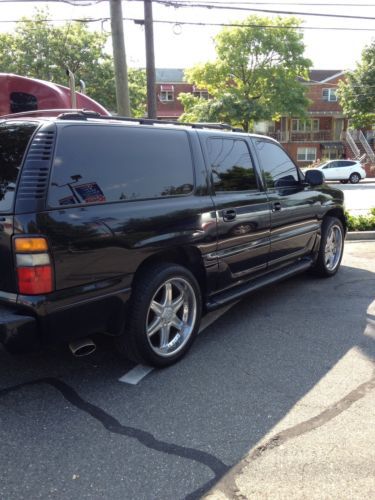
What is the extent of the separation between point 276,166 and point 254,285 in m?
1.40

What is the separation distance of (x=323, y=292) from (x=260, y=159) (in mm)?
1872

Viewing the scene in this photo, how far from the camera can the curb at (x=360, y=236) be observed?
29.3 feet

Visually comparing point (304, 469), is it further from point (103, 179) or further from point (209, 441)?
point (103, 179)

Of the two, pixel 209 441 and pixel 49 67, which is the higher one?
pixel 49 67

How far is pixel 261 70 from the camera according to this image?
104 ft

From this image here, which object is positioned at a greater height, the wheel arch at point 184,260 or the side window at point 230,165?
the side window at point 230,165

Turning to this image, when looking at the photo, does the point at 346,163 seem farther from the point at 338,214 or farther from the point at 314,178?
the point at 314,178

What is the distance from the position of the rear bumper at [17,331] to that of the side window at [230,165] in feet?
6.54

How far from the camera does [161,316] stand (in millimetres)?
3506

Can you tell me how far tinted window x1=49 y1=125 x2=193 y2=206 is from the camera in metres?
2.84

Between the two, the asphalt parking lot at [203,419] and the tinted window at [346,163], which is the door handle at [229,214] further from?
the tinted window at [346,163]

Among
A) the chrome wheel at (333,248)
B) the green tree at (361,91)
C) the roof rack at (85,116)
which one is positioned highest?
the green tree at (361,91)

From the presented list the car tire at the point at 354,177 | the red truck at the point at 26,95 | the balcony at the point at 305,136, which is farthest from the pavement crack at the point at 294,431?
the balcony at the point at 305,136

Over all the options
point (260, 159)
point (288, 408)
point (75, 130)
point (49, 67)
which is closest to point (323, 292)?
point (260, 159)
